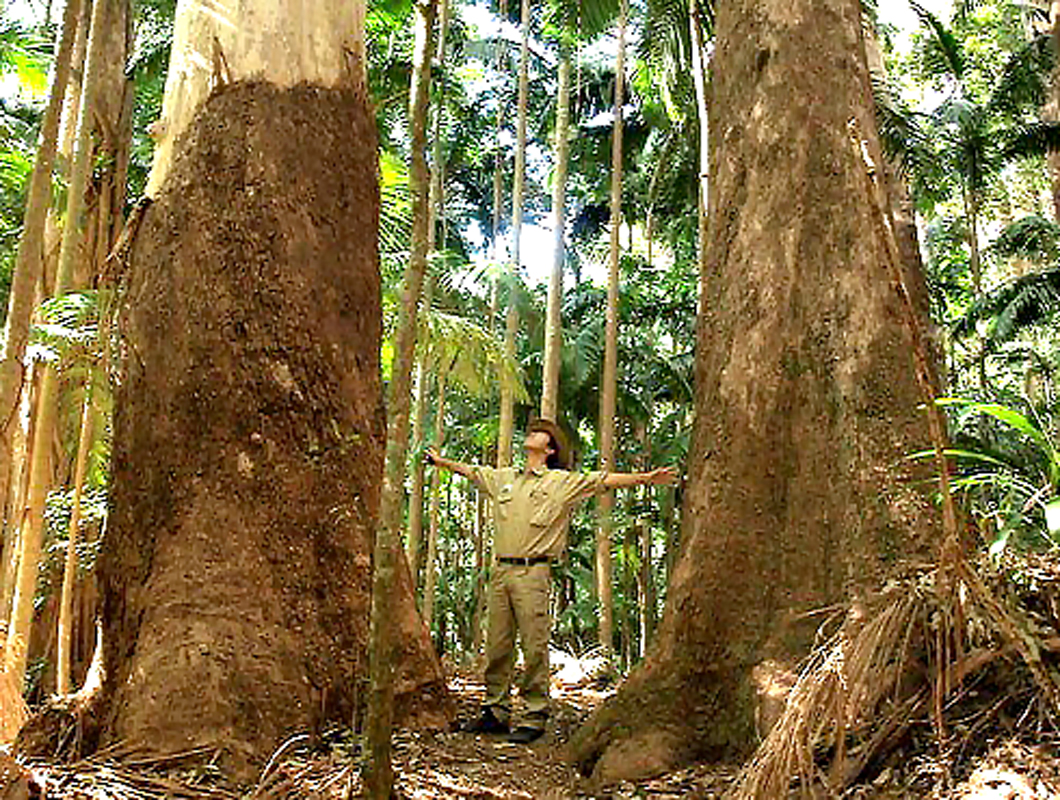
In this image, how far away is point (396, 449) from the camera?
3873 mm

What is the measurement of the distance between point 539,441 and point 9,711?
315 cm

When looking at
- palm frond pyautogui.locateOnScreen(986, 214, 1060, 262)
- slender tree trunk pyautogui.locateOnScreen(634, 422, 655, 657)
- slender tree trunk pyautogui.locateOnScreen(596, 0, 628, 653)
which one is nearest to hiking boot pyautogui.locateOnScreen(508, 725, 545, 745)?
slender tree trunk pyautogui.locateOnScreen(596, 0, 628, 653)

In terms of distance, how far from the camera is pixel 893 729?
Result: 376cm

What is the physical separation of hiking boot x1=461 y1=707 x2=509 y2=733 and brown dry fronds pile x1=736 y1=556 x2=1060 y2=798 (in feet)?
8.50

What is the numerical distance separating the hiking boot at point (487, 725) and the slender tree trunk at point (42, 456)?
2316 mm

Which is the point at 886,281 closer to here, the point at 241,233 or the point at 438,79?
the point at 241,233

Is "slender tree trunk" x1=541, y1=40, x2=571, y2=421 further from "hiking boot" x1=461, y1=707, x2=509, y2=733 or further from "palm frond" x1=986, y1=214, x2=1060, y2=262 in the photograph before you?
"hiking boot" x1=461, y1=707, x2=509, y2=733

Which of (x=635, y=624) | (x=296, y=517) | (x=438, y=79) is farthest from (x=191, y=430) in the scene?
(x=635, y=624)

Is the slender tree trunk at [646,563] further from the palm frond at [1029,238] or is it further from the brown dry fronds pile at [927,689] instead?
the brown dry fronds pile at [927,689]

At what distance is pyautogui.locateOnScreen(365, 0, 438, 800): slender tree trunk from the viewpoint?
11.9 ft

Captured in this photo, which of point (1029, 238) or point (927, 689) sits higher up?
point (1029, 238)

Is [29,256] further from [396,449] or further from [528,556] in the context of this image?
[528,556]

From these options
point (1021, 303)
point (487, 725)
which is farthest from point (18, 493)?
point (1021, 303)

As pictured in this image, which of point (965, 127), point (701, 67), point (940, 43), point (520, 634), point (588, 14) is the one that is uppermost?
point (965, 127)
